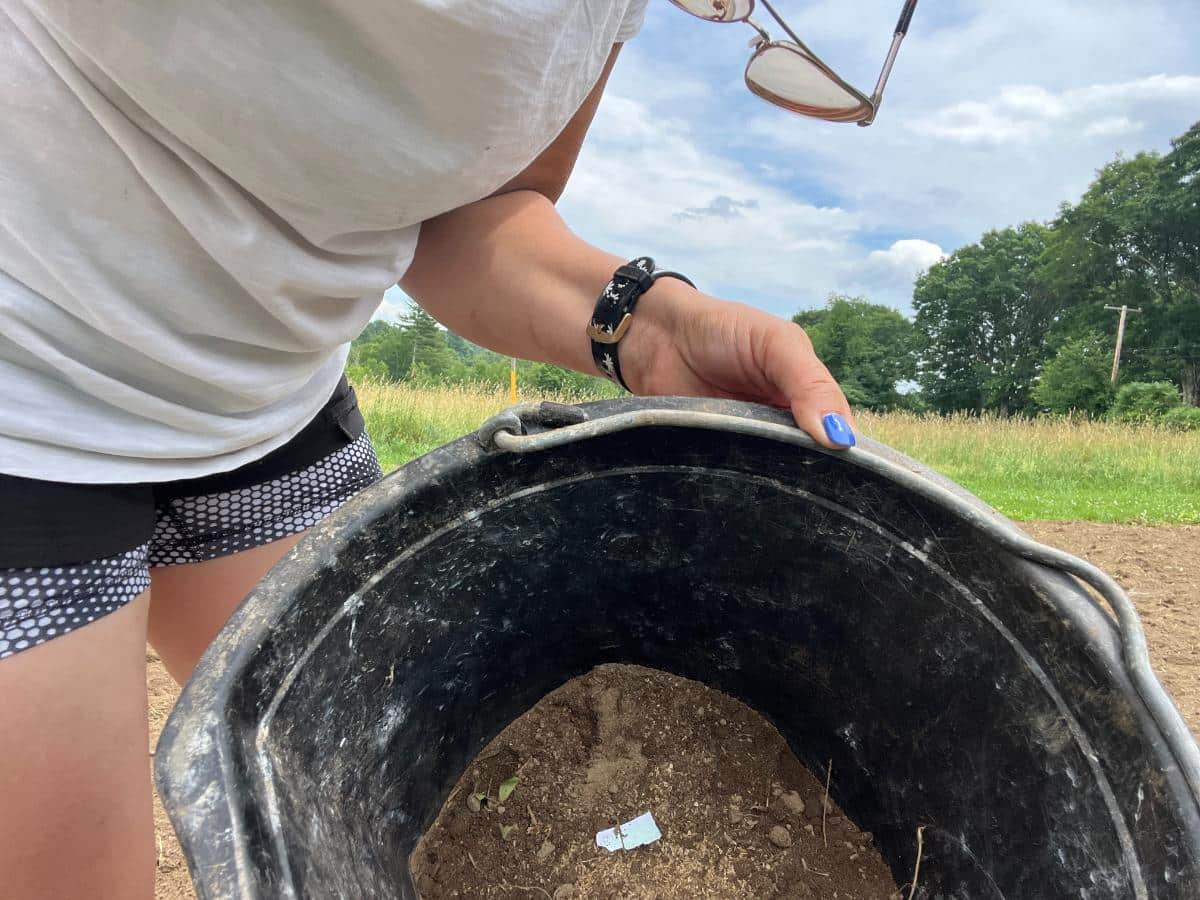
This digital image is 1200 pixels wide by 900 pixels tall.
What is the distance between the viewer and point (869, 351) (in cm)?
4184

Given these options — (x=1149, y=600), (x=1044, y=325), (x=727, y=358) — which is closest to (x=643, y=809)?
(x=727, y=358)

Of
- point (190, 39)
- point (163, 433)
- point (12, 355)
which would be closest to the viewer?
point (190, 39)

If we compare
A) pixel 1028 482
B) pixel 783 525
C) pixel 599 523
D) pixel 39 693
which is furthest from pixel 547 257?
pixel 1028 482

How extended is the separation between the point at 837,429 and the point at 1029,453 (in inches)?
383

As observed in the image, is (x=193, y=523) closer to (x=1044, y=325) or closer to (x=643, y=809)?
(x=643, y=809)

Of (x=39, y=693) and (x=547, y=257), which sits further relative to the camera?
(x=547, y=257)

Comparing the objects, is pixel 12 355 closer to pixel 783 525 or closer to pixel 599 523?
pixel 599 523

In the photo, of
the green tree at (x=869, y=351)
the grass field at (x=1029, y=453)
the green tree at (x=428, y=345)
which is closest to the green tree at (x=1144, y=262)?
the green tree at (x=869, y=351)

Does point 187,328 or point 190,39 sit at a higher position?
point 190,39

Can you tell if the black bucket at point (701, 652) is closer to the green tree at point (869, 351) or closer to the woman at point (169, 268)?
the woman at point (169, 268)

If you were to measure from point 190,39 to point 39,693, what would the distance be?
0.64 meters

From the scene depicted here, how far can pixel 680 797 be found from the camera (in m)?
1.26

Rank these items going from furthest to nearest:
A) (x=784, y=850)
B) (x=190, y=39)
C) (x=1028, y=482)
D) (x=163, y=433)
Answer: (x=1028, y=482) < (x=784, y=850) < (x=163, y=433) < (x=190, y=39)

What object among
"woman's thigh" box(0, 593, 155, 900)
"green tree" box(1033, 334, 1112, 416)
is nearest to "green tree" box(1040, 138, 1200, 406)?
"green tree" box(1033, 334, 1112, 416)
